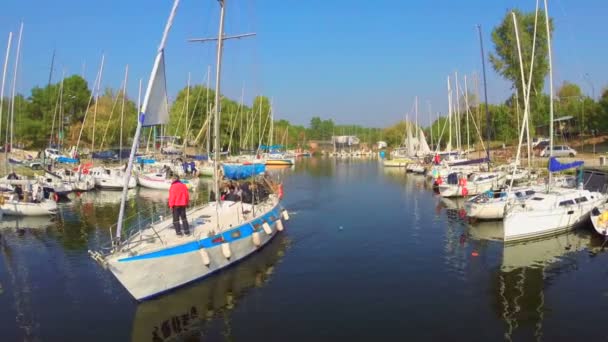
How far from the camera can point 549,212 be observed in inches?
1096

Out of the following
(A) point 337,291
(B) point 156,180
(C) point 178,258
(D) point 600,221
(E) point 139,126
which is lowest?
(A) point 337,291

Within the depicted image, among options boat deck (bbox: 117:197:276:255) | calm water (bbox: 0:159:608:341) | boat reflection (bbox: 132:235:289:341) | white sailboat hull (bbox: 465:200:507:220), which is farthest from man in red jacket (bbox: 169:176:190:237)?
white sailboat hull (bbox: 465:200:507:220)

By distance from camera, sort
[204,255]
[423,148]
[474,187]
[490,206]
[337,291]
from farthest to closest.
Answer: [423,148]
[474,187]
[490,206]
[337,291]
[204,255]

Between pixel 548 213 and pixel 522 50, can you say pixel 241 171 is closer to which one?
pixel 548 213

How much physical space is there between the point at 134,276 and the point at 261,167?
70.9ft

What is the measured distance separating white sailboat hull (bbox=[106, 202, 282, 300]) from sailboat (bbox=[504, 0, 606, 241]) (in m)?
14.0

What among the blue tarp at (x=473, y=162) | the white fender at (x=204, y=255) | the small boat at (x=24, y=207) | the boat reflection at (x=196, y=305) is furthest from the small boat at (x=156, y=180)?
the white fender at (x=204, y=255)

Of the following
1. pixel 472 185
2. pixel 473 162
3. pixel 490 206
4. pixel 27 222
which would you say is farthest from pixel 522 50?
pixel 27 222

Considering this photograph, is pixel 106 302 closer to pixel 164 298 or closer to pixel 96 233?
pixel 164 298

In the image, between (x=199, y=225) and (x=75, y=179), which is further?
(x=75, y=179)

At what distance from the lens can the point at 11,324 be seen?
16125 mm

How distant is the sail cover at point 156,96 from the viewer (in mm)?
16359

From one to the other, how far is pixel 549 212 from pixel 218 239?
745 inches

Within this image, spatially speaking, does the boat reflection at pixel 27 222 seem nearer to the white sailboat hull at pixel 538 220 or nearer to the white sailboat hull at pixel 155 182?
the white sailboat hull at pixel 155 182
